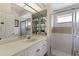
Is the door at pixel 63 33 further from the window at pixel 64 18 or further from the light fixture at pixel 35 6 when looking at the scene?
the light fixture at pixel 35 6

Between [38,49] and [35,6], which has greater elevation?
[35,6]

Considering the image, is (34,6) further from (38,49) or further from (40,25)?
(38,49)

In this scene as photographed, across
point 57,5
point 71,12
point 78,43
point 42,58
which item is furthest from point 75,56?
point 57,5

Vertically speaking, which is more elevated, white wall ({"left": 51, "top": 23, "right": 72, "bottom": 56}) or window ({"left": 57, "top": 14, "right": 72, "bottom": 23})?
window ({"left": 57, "top": 14, "right": 72, "bottom": 23})

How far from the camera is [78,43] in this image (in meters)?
1.05

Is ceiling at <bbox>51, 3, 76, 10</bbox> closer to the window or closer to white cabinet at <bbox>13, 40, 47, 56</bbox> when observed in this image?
the window

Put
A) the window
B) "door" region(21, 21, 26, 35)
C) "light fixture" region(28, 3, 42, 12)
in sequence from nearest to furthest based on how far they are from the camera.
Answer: the window → "light fixture" region(28, 3, 42, 12) → "door" region(21, 21, 26, 35)

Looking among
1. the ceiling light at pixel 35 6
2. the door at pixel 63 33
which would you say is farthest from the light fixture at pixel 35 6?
the door at pixel 63 33

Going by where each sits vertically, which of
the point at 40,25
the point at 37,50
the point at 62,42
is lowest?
the point at 37,50

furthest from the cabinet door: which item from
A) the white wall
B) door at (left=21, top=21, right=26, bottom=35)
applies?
door at (left=21, top=21, right=26, bottom=35)

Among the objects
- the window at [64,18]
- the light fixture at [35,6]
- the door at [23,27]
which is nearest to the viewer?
the window at [64,18]

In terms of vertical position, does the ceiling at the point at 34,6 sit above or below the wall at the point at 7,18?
above

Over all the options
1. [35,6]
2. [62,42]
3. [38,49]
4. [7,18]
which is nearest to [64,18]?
[62,42]

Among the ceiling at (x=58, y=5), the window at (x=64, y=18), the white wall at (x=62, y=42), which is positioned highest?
the ceiling at (x=58, y=5)
